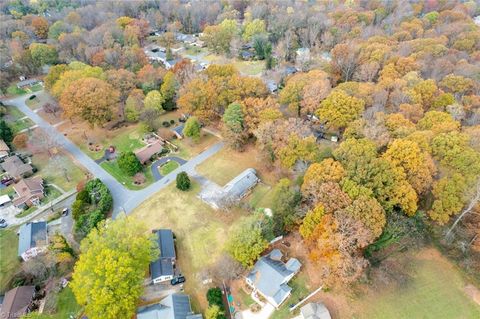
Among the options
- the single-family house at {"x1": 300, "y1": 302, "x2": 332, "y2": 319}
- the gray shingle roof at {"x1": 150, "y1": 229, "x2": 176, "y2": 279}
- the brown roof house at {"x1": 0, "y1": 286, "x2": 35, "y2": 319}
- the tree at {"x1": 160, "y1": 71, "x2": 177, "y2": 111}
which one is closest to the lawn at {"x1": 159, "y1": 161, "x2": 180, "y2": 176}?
the gray shingle roof at {"x1": 150, "y1": 229, "x2": 176, "y2": 279}

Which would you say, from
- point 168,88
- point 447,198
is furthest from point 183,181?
point 447,198

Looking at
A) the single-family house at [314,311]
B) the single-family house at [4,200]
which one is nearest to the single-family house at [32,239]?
the single-family house at [4,200]

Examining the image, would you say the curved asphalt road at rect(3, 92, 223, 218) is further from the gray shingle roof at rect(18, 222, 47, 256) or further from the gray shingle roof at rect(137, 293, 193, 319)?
the gray shingle roof at rect(137, 293, 193, 319)

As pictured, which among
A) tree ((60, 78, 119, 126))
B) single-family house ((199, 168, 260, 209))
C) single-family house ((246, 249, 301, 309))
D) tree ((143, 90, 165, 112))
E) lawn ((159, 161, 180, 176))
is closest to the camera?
single-family house ((246, 249, 301, 309))

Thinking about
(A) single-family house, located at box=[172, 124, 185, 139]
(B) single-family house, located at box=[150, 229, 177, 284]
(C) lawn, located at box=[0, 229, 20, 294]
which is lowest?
(C) lawn, located at box=[0, 229, 20, 294]

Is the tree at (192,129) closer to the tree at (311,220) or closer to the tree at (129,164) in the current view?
the tree at (129,164)

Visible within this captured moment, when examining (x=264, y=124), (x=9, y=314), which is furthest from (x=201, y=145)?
(x=9, y=314)
